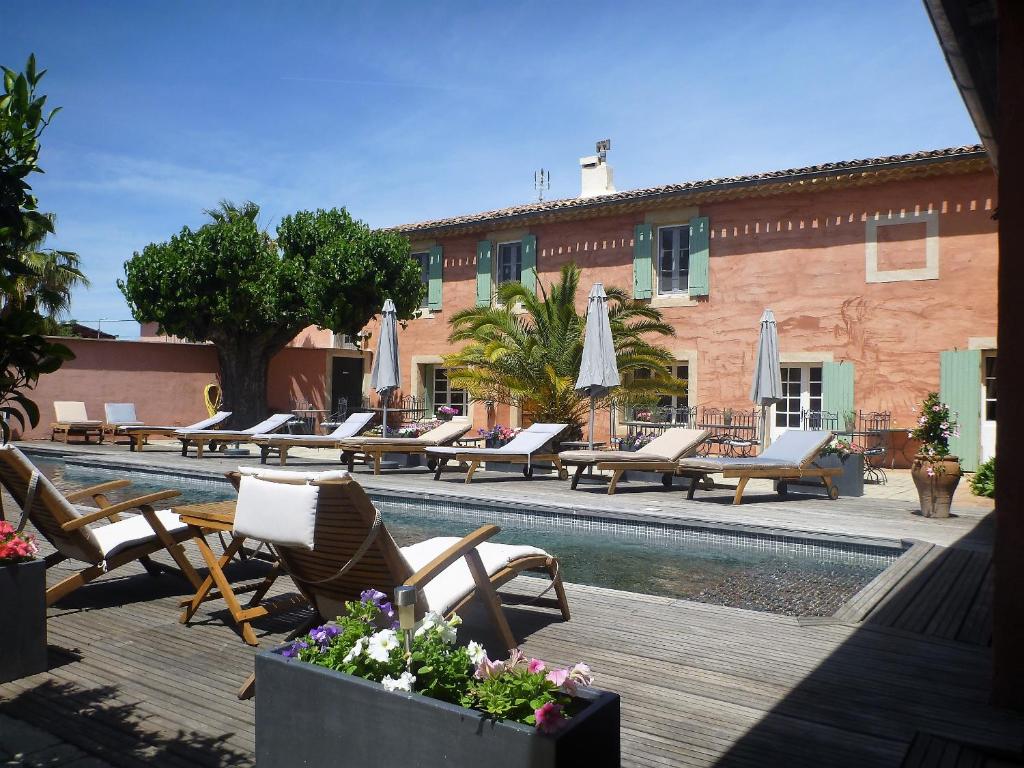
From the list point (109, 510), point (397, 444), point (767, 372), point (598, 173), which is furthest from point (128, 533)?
point (598, 173)

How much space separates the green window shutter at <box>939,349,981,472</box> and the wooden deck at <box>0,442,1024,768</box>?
938 centimetres

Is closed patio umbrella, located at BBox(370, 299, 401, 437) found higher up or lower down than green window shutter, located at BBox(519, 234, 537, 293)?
lower down

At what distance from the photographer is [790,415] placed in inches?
576

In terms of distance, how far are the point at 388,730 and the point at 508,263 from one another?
16.9 meters

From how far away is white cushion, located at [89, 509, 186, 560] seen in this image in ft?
12.8

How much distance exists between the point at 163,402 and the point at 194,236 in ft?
14.9

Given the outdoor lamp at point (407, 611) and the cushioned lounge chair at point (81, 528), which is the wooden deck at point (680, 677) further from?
the outdoor lamp at point (407, 611)

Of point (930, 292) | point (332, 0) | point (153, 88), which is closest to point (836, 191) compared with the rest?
point (930, 292)

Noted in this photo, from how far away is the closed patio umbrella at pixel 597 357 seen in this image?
1086 cm

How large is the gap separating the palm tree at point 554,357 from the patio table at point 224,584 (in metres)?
9.89

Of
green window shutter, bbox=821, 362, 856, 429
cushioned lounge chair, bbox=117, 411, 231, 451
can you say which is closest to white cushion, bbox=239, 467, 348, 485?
cushioned lounge chair, bbox=117, 411, 231, 451

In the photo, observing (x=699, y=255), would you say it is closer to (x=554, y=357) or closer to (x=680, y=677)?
(x=554, y=357)

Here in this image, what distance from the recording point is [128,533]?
13.4ft

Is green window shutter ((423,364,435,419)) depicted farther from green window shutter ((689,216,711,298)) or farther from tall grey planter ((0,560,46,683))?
tall grey planter ((0,560,46,683))
